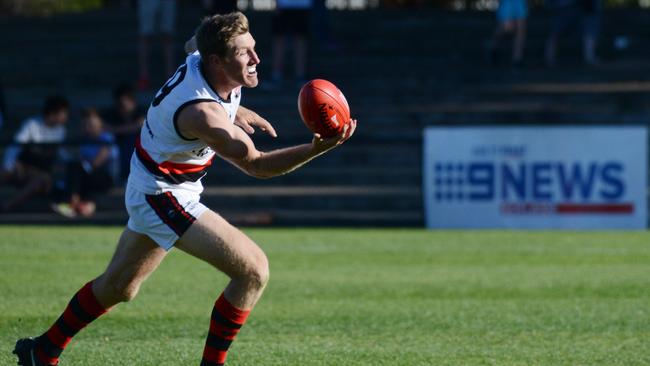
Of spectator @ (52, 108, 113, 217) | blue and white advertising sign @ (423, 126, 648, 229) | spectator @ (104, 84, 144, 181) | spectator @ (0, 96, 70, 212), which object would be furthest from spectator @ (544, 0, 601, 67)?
spectator @ (0, 96, 70, 212)

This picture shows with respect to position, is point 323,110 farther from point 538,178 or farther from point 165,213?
point 538,178

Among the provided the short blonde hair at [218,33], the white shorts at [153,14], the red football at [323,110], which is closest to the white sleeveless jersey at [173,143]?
the short blonde hair at [218,33]

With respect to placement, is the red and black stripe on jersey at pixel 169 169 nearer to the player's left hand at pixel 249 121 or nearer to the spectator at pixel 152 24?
the player's left hand at pixel 249 121

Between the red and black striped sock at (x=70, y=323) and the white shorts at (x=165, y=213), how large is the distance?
2.01 ft

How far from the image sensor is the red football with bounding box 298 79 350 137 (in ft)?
21.1

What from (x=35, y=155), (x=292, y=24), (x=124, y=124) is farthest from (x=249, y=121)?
(x=292, y=24)

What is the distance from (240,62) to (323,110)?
0.56m

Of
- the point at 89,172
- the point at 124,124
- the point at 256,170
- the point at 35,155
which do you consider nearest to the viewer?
the point at 256,170

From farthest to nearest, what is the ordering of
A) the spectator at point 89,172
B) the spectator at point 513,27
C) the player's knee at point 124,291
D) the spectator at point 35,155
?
the spectator at point 513,27
the spectator at point 35,155
the spectator at point 89,172
the player's knee at point 124,291

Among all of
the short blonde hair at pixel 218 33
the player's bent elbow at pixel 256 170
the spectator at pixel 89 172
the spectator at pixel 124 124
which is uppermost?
the short blonde hair at pixel 218 33

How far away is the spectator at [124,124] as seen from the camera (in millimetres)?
16547

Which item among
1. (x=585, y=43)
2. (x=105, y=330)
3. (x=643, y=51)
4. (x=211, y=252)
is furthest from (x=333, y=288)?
(x=643, y=51)

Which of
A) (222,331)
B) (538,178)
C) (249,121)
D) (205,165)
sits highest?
(249,121)

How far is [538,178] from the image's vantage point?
16.2 m
